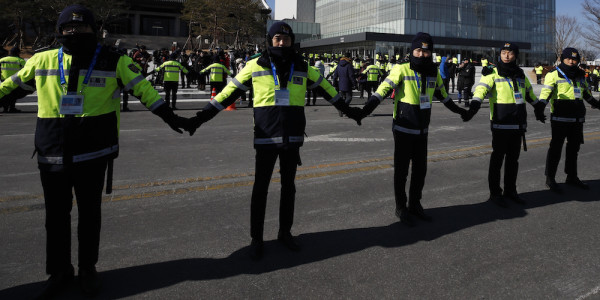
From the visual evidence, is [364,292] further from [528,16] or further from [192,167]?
[528,16]

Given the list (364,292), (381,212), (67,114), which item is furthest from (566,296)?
(67,114)

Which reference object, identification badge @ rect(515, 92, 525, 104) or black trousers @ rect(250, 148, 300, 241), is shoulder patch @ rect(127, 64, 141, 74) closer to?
black trousers @ rect(250, 148, 300, 241)

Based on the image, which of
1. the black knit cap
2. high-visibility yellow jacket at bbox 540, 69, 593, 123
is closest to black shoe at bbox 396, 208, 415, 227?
high-visibility yellow jacket at bbox 540, 69, 593, 123

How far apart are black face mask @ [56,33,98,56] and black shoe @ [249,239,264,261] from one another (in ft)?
6.41

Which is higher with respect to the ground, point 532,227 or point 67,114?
point 67,114

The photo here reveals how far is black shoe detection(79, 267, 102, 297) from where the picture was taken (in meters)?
3.25

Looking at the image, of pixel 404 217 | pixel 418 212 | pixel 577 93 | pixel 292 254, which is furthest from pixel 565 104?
pixel 292 254

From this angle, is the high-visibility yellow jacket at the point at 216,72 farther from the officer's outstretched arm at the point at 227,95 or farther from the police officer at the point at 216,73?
the officer's outstretched arm at the point at 227,95

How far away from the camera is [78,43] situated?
3.14 m

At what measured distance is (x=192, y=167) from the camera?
7.18 metres

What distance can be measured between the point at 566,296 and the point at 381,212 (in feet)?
7.05

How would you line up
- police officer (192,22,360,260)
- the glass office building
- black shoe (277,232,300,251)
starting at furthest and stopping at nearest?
the glass office building, black shoe (277,232,300,251), police officer (192,22,360,260)

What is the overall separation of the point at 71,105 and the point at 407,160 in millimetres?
3187

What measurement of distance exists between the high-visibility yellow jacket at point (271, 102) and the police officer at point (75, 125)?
89 centimetres
